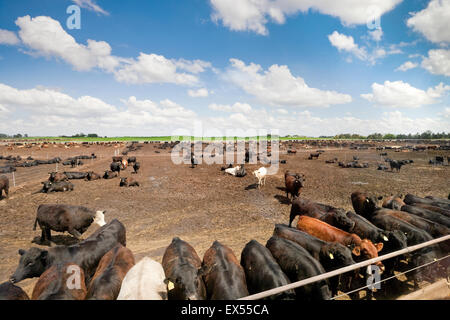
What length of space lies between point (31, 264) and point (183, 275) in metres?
4.27

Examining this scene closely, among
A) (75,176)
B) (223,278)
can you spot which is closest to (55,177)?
(75,176)

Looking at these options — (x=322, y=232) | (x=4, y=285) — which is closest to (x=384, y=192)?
(x=322, y=232)

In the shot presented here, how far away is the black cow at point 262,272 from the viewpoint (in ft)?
16.0

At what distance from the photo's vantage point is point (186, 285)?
15.8 ft

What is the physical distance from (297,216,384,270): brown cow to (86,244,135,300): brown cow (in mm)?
5905

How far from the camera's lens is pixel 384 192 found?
667 inches

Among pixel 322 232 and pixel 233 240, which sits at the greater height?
pixel 322 232

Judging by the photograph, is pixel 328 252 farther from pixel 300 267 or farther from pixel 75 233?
pixel 75 233

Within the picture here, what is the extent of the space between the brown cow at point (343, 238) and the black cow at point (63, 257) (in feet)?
21.8

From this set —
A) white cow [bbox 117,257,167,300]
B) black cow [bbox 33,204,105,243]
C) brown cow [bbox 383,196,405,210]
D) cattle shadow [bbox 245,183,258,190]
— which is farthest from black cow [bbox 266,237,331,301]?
cattle shadow [bbox 245,183,258,190]

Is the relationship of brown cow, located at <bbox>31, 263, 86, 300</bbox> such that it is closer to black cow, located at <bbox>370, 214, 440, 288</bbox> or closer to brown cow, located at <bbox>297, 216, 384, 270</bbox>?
brown cow, located at <bbox>297, 216, 384, 270</bbox>
